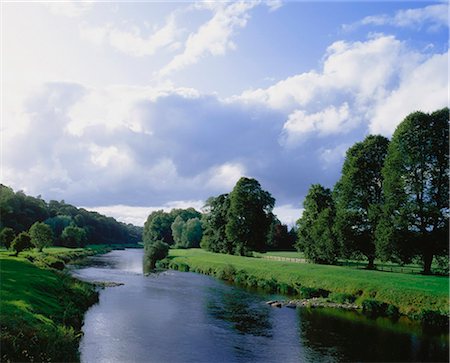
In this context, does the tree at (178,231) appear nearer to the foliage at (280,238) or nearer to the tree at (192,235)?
the tree at (192,235)

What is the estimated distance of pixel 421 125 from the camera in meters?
52.9

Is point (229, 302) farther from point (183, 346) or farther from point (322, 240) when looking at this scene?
point (322, 240)

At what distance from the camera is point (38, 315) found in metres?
27.2

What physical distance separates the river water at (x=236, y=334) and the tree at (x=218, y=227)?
52.9 metres

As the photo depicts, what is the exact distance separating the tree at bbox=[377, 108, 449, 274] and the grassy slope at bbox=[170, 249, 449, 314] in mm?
4028

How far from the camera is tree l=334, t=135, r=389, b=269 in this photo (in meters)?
60.0

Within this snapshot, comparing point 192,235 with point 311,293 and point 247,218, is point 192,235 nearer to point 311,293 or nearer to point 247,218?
point 247,218

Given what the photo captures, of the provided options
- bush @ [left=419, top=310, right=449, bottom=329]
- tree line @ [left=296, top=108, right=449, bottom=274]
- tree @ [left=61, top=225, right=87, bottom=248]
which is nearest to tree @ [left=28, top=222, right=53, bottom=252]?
tree @ [left=61, top=225, right=87, bottom=248]

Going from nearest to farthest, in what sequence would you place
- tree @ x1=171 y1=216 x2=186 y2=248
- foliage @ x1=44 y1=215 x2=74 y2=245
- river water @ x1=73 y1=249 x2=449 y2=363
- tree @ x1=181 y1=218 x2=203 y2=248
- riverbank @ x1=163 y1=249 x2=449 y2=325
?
river water @ x1=73 y1=249 x2=449 y2=363 < riverbank @ x1=163 y1=249 x2=449 y2=325 < tree @ x1=181 y1=218 x2=203 y2=248 < tree @ x1=171 y1=216 x2=186 y2=248 < foliage @ x1=44 y1=215 x2=74 y2=245

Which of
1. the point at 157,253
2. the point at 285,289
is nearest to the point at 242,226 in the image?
the point at 157,253

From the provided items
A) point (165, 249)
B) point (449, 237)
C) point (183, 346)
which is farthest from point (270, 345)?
point (165, 249)

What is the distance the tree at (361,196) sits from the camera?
→ 6000 centimetres

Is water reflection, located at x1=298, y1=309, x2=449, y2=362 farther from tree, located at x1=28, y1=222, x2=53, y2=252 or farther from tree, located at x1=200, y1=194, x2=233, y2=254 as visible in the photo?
tree, located at x1=28, y1=222, x2=53, y2=252

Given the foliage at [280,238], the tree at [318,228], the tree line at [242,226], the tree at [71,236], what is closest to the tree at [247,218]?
the tree line at [242,226]
